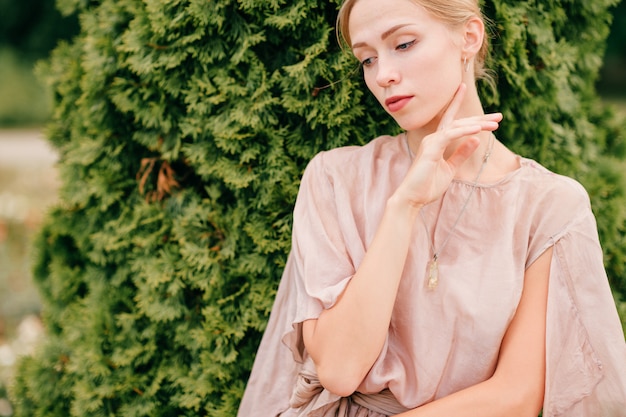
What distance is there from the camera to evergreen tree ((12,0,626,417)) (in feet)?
7.86

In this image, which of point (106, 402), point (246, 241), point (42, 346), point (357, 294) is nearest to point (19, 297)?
point (42, 346)

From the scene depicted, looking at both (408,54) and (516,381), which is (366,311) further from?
(408,54)

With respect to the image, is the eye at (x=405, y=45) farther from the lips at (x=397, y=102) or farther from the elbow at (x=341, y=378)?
the elbow at (x=341, y=378)

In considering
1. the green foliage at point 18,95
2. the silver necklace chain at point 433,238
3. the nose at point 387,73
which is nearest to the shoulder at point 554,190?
the silver necklace chain at point 433,238

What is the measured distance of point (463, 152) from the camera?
1889 mm

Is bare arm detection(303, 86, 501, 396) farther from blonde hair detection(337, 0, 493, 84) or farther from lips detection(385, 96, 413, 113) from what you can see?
blonde hair detection(337, 0, 493, 84)

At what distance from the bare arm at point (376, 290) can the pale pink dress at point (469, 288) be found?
0.07m

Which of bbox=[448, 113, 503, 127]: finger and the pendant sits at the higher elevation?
bbox=[448, 113, 503, 127]: finger

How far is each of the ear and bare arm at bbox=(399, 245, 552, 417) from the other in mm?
618

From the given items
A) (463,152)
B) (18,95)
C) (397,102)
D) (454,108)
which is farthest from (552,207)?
(18,95)

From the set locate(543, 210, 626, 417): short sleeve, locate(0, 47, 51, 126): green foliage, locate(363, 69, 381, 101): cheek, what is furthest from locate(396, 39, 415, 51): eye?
locate(0, 47, 51, 126): green foliage

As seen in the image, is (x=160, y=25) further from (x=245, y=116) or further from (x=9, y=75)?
(x=9, y=75)

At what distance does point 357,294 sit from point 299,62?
1.04m

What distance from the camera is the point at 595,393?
185cm
